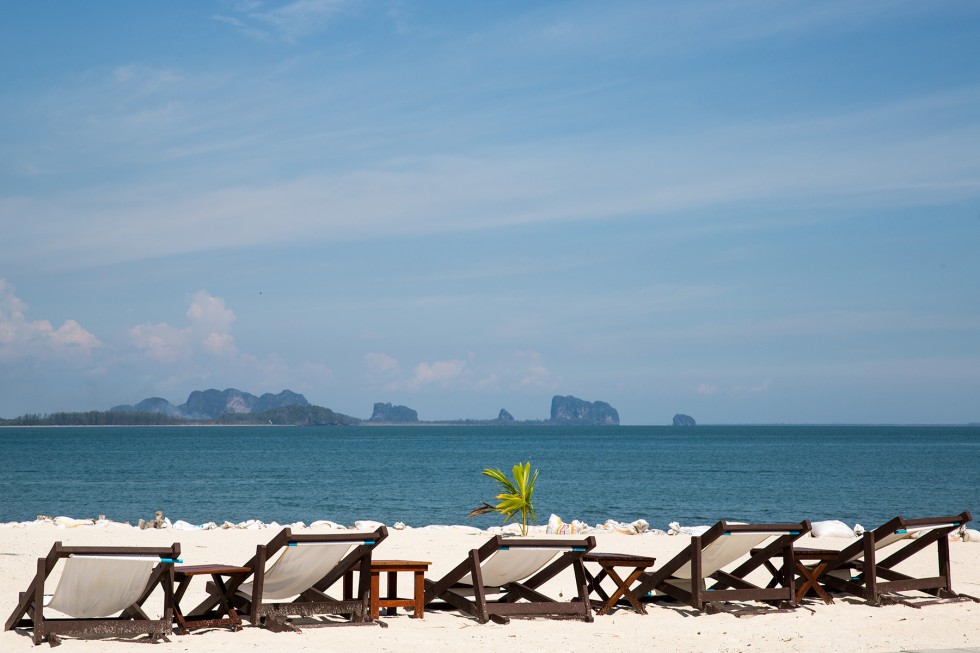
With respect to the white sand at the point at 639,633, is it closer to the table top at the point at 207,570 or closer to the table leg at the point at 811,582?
the table leg at the point at 811,582

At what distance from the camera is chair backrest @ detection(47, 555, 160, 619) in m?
7.22

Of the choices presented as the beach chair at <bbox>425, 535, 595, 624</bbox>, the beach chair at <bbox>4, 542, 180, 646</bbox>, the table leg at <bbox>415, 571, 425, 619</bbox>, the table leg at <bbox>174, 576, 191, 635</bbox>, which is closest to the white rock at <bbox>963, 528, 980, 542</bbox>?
the beach chair at <bbox>425, 535, 595, 624</bbox>

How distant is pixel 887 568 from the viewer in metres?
10.2

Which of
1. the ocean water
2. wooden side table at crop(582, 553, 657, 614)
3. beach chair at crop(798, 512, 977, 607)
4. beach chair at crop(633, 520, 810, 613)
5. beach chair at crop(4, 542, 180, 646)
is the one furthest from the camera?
the ocean water

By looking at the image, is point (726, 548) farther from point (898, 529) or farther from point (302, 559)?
point (302, 559)

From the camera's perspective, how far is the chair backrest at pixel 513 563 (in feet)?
27.0

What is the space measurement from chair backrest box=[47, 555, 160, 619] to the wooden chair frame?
241 inches

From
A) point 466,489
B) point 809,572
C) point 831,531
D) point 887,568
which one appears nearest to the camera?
point 809,572

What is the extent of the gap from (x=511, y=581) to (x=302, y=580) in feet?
6.04

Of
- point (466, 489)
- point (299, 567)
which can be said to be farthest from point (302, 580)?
point (466, 489)

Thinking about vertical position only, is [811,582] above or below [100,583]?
below

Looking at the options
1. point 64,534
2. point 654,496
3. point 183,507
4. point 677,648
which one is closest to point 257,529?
point 64,534

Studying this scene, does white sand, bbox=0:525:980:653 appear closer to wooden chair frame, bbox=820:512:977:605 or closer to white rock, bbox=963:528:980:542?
wooden chair frame, bbox=820:512:977:605


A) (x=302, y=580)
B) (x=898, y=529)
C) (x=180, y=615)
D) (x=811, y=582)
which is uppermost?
(x=898, y=529)
